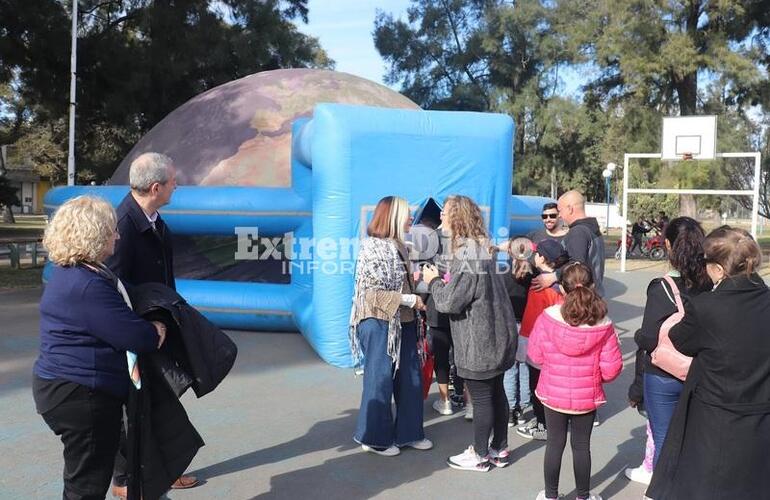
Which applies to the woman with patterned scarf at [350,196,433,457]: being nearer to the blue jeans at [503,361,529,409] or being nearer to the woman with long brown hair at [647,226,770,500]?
the blue jeans at [503,361,529,409]

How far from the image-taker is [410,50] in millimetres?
28250

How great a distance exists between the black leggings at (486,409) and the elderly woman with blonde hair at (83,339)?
189 centimetres

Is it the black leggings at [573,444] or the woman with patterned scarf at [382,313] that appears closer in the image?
the black leggings at [573,444]

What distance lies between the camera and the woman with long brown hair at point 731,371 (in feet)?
8.09

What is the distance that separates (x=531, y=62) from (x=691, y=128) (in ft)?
41.8

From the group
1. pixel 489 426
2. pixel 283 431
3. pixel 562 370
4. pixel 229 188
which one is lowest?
pixel 283 431

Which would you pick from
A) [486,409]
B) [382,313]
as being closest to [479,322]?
[486,409]

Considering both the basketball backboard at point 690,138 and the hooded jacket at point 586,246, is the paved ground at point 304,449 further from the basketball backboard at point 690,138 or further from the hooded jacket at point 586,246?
the basketball backboard at point 690,138

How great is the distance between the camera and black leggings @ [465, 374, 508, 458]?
3695mm

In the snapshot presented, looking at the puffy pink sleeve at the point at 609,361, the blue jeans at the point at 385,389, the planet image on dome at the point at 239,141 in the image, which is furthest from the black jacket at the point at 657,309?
the planet image on dome at the point at 239,141

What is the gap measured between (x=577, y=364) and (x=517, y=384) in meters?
1.41

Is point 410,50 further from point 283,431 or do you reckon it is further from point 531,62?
point 283,431

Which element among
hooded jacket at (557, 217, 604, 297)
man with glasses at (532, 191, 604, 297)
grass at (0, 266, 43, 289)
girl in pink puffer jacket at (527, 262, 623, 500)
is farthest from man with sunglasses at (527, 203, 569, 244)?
grass at (0, 266, 43, 289)

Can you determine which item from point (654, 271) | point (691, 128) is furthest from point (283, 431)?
point (691, 128)
